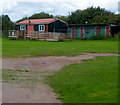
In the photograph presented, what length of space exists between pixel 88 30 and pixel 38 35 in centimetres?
940

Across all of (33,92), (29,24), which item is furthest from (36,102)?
(29,24)

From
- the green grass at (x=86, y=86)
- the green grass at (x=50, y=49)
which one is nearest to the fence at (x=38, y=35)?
the green grass at (x=50, y=49)

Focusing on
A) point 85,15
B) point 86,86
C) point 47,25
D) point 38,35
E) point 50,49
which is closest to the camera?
point 86,86

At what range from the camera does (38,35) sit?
41594mm

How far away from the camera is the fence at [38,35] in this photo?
128 ft

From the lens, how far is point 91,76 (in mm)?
→ 8711

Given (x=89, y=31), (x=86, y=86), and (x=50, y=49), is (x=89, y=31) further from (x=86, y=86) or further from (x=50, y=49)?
(x=86, y=86)

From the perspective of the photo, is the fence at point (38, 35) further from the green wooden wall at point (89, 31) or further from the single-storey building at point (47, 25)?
the single-storey building at point (47, 25)

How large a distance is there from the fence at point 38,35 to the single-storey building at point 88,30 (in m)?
6.36

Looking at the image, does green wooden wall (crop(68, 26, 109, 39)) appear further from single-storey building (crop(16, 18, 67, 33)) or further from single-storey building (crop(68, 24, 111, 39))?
single-storey building (crop(16, 18, 67, 33))

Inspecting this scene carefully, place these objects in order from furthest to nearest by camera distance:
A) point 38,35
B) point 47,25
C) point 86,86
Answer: point 47,25 → point 38,35 → point 86,86

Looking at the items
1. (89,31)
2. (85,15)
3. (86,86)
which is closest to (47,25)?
(89,31)

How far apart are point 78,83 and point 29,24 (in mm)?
45488

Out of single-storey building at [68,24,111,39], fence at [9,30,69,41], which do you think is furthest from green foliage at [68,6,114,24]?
fence at [9,30,69,41]
